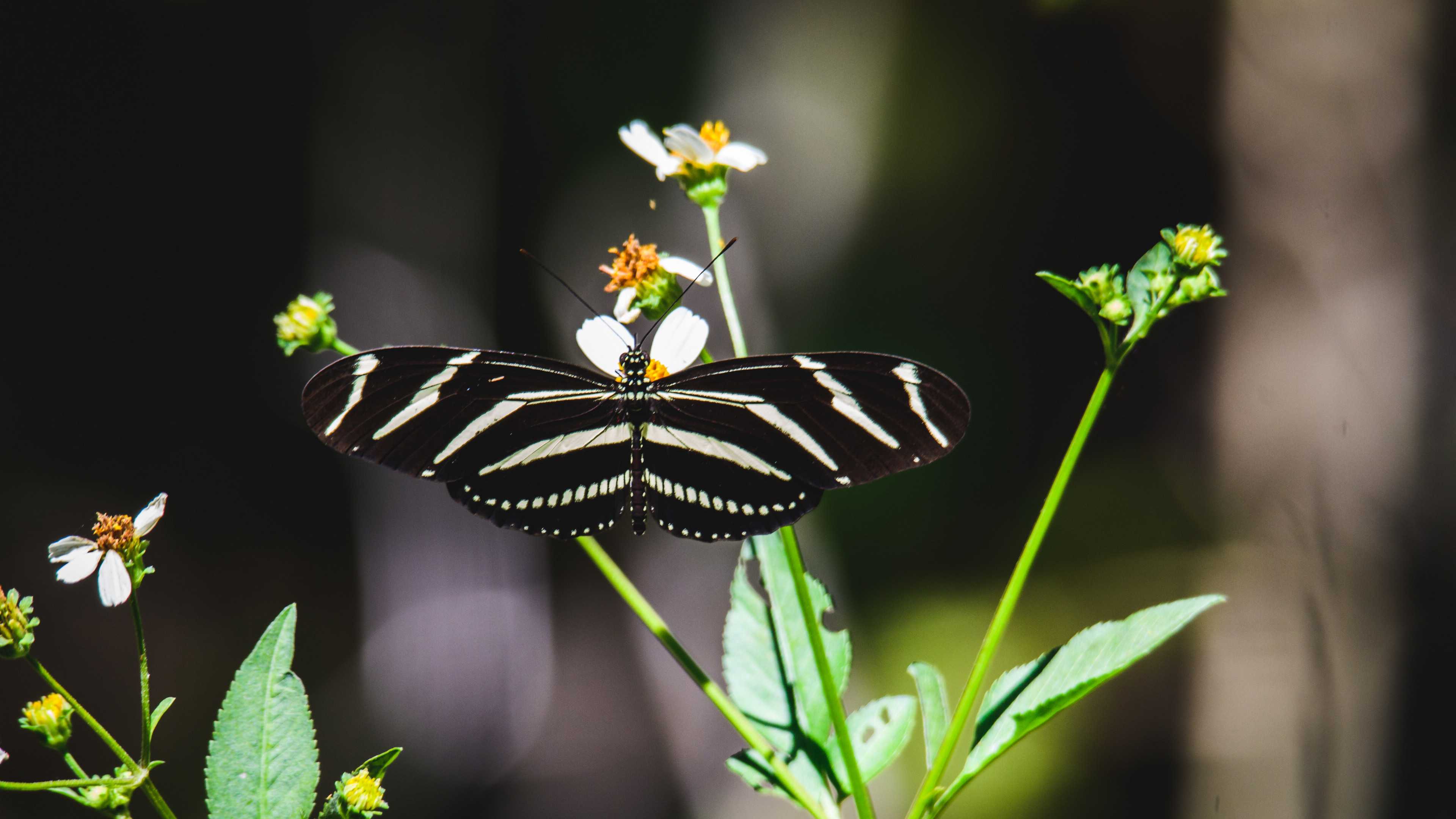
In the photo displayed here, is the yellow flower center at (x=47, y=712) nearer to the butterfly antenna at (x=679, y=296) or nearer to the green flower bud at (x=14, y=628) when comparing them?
the green flower bud at (x=14, y=628)

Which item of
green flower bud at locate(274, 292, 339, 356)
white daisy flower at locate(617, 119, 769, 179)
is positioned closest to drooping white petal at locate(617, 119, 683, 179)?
white daisy flower at locate(617, 119, 769, 179)

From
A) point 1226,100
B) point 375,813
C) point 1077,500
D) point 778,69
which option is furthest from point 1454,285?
point 375,813

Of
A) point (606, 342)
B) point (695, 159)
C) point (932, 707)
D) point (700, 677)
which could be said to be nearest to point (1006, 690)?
point (932, 707)

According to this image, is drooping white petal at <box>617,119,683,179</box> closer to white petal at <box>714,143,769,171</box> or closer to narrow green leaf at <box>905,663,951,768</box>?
white petal at <box>714,143,769,171</box>

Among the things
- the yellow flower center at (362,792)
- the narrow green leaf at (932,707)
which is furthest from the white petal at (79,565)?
the narrow green leaf at (932,707)

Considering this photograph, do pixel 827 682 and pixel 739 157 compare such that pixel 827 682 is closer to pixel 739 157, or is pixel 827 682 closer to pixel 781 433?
pixel 781 433
